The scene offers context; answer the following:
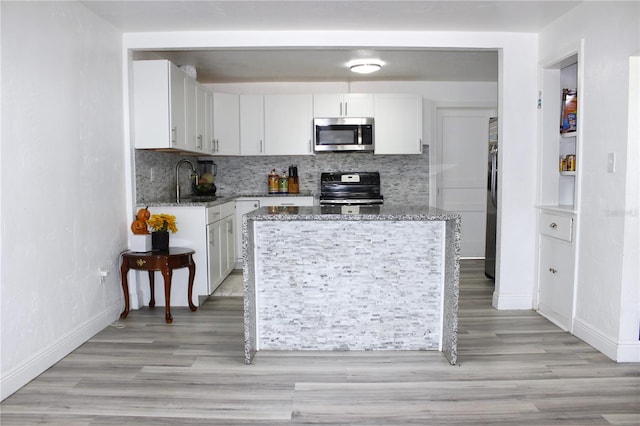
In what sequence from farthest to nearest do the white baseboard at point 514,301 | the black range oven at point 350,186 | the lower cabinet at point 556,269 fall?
the black range oven at point 350,186, the white baseboard at point 514,301, the lower cabinet at point 556,269

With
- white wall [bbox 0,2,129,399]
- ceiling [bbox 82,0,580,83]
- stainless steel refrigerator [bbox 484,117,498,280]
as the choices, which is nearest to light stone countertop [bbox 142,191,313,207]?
white wall [bbox 0,2,129,399]

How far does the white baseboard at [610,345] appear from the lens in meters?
2.85

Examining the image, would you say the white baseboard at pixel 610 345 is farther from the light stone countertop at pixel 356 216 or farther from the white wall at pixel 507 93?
the light stone countertop at pixel 356 216

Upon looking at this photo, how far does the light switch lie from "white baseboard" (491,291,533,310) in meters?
1.40

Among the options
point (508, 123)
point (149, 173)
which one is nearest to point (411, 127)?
point (508, 123)

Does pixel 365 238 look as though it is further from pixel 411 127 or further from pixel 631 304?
pixel 411 127

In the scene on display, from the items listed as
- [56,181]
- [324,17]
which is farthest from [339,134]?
[56,181]

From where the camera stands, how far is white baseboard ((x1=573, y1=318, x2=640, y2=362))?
2846mm

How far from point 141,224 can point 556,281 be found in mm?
3153

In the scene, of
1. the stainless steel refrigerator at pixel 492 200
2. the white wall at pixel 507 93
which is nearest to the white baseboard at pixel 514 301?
the white wall at pixel 507 93

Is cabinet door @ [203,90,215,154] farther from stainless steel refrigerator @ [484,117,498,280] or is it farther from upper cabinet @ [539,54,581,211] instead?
upper cabinet @ [539,54,581,211]

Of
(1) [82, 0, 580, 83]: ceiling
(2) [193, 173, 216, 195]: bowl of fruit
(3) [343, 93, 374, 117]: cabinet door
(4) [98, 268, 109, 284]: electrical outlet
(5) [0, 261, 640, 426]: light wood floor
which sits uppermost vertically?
(1) [82, 0, 580, 83]: ceiling

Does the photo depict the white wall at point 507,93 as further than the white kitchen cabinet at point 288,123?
No

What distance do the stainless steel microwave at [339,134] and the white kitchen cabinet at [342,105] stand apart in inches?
4.3
